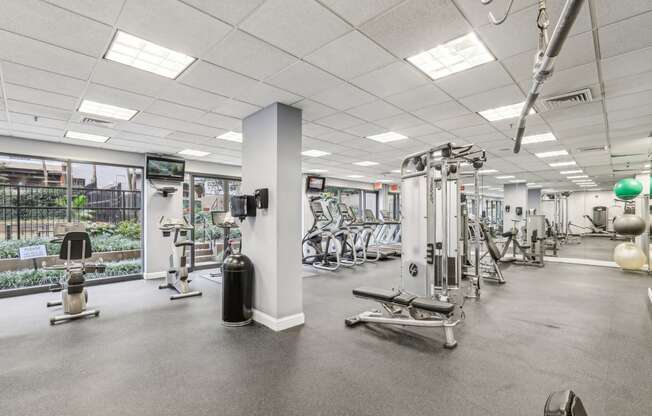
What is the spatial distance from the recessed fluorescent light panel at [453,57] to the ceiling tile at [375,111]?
0.89 metres

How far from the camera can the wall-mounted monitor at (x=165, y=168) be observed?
6651 millimetres

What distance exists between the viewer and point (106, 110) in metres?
4.13

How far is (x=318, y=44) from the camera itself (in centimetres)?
251

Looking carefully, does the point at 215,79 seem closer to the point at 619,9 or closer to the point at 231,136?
the point at 231,136

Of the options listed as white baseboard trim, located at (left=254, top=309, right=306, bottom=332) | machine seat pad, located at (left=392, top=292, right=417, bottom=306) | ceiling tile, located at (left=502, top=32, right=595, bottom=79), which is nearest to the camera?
ceiling tile, located at (left=502, top=32, right=595, bottom=79)

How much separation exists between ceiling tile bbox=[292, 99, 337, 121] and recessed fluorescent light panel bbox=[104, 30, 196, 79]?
4.58 feet

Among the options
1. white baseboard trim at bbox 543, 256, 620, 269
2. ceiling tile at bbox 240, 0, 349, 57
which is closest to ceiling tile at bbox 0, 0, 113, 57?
ceiling tile at bbox 240, 0, 349, 57

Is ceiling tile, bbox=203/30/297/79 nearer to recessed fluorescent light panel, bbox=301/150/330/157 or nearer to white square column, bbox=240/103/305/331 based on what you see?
white square column, bbox=240/103/305/331

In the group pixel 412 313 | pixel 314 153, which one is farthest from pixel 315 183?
pixel 412 313

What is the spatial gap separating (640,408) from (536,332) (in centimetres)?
146

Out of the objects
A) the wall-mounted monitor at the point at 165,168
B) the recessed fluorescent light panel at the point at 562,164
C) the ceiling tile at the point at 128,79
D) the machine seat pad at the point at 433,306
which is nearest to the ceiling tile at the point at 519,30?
the machine seat pad at the point at 433,306

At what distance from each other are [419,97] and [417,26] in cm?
146

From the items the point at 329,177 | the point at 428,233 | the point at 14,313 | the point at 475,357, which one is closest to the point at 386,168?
the point at 329,177

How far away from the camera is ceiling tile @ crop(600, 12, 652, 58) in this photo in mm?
2169
